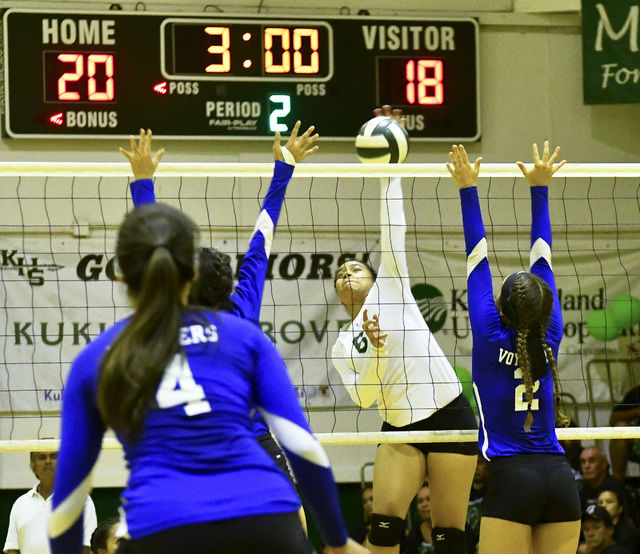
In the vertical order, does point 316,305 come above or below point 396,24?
below

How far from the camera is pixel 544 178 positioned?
4383 mm

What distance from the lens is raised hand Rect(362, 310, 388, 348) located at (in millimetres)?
4484

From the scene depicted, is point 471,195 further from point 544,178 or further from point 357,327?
point 357,327

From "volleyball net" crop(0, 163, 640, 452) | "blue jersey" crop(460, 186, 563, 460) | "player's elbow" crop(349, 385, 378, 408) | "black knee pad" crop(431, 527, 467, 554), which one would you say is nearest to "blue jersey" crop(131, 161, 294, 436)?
"blue jersey" crop(460, 186, 563, 460)

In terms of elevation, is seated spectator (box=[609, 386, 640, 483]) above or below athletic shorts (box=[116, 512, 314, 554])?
below

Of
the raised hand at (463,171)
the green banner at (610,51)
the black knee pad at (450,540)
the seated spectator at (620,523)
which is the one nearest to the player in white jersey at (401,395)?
the black knee pad at (450,540)

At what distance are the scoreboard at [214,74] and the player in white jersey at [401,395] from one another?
3314 millimetres

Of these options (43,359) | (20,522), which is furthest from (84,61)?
(20,522)

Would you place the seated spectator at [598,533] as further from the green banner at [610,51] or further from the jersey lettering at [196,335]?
the jersey lettering at [196,335]

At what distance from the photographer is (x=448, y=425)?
4559 millimetres

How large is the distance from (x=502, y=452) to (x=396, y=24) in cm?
484

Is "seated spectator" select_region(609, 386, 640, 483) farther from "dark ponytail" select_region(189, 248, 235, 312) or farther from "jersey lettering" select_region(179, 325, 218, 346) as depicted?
"jersey lettering" select_region(179, 325, 218, 346)

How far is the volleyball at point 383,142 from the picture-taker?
4.90 meters

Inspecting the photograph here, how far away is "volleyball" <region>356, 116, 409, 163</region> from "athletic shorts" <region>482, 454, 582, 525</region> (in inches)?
62.4
